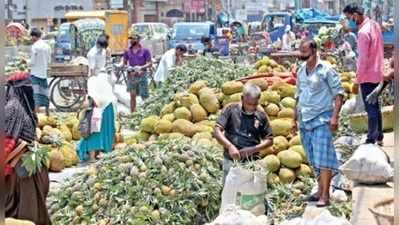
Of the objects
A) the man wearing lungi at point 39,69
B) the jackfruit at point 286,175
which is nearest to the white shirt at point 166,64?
the man wearing lungi at point 39,69

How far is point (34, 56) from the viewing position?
12.2 m

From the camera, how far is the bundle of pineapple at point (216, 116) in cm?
711

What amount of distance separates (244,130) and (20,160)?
1.86 metres

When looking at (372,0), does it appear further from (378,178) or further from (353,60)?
(378,178)

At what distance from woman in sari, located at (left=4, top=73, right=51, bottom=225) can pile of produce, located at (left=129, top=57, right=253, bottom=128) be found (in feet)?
15.0

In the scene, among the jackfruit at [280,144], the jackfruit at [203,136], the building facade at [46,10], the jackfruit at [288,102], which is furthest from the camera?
the building facade at [46,10]

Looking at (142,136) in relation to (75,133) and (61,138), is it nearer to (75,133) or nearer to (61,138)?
(61,138)

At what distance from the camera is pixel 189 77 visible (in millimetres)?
11031

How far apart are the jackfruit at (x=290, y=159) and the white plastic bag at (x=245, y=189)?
1076mm

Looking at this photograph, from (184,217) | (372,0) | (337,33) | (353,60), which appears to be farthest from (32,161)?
(337,33)

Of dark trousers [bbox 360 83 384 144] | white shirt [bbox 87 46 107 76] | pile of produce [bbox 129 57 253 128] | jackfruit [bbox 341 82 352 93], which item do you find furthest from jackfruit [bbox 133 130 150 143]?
jackfruit [bbox 341 82 352 93]

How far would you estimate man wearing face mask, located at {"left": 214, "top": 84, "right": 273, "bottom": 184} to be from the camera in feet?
20.5

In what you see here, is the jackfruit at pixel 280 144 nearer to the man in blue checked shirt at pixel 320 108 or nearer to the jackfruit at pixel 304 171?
the jackfruit at pixel 304 171

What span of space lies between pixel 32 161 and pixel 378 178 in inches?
110
